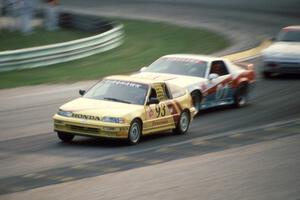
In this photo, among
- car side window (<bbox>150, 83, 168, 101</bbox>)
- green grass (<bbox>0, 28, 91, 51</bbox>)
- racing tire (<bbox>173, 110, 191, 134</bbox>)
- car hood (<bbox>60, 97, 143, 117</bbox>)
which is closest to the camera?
car hood (<bbox>60, 97, 143, 117</bbox>)

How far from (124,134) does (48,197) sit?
4.07 m

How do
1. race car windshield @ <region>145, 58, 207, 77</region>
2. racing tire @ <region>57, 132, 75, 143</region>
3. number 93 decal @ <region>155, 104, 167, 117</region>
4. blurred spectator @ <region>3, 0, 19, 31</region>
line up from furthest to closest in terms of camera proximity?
blurred spectator @ <region>3, 0, 19, 31</region>, race car windshield @ <region>145, 58, 207, 77</region>, number 93 decal @ <region>155, 104, 167, 117</region>, racing tire @ <region>57, 132, 75, 143</region>

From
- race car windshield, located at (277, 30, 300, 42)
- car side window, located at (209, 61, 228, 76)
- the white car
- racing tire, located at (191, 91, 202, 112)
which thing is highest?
car side window, located at (209, 61, 228, 76)

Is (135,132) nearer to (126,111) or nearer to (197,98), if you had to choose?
(126,111)

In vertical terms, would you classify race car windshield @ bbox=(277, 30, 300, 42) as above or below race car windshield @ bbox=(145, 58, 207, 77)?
below

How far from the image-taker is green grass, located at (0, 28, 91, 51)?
99.5ft

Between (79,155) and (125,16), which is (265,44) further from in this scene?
(79,155)

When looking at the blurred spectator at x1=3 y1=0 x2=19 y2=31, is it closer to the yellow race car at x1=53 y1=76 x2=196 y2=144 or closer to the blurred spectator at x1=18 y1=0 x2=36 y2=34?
the blurred spectator at x1=18 y1=0 x2=36 y2=34

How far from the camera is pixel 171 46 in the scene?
32.8 meters

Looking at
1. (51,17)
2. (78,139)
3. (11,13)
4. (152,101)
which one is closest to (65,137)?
(78,139)

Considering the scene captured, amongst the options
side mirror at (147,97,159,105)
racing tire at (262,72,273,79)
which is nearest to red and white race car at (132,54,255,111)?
side mirror at (147,97,159,105)

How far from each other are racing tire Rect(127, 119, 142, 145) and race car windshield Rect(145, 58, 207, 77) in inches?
171

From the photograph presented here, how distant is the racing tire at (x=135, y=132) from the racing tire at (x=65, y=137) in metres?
1.06

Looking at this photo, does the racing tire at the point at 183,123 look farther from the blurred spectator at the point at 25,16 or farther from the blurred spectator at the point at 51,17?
the blurred spectator at the point at 51,17
